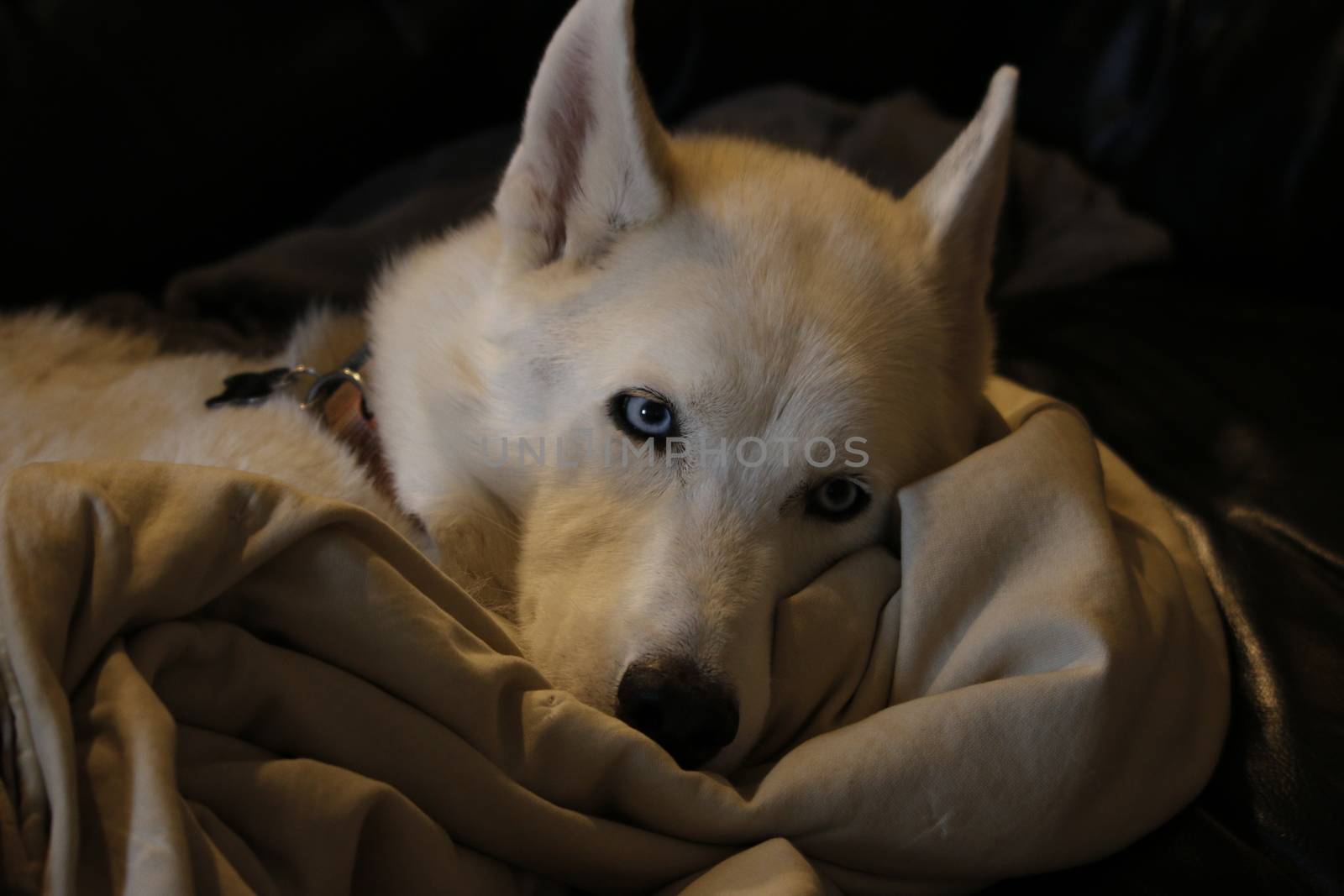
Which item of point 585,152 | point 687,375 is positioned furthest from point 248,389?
point 687,375

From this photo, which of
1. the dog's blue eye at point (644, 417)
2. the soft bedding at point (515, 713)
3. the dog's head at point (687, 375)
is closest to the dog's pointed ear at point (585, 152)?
the dog's head at point (687, 375)

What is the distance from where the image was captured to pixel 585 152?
1672 mm

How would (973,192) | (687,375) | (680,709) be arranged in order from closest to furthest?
(680,709), (687,375), (973,192)

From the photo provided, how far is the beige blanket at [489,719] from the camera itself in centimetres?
94

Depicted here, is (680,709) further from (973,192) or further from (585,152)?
(973,192)

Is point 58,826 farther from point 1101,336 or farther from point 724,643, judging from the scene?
point 1101,336

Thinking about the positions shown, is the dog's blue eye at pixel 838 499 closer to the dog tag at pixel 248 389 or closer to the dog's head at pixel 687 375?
the dog's head at pixel 687 375

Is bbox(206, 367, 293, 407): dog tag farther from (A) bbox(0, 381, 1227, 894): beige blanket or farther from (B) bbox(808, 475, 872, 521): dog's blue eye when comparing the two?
(B) bbox(808, 475, 872, 521): dog's blue eye

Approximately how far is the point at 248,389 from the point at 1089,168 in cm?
275

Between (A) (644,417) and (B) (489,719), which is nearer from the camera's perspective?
(B) (489,719)

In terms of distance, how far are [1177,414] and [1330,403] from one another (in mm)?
314

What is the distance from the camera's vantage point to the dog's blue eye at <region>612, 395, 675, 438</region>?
1.49 meters

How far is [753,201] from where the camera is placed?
1635mm

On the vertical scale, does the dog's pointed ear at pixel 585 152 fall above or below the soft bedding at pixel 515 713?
above
